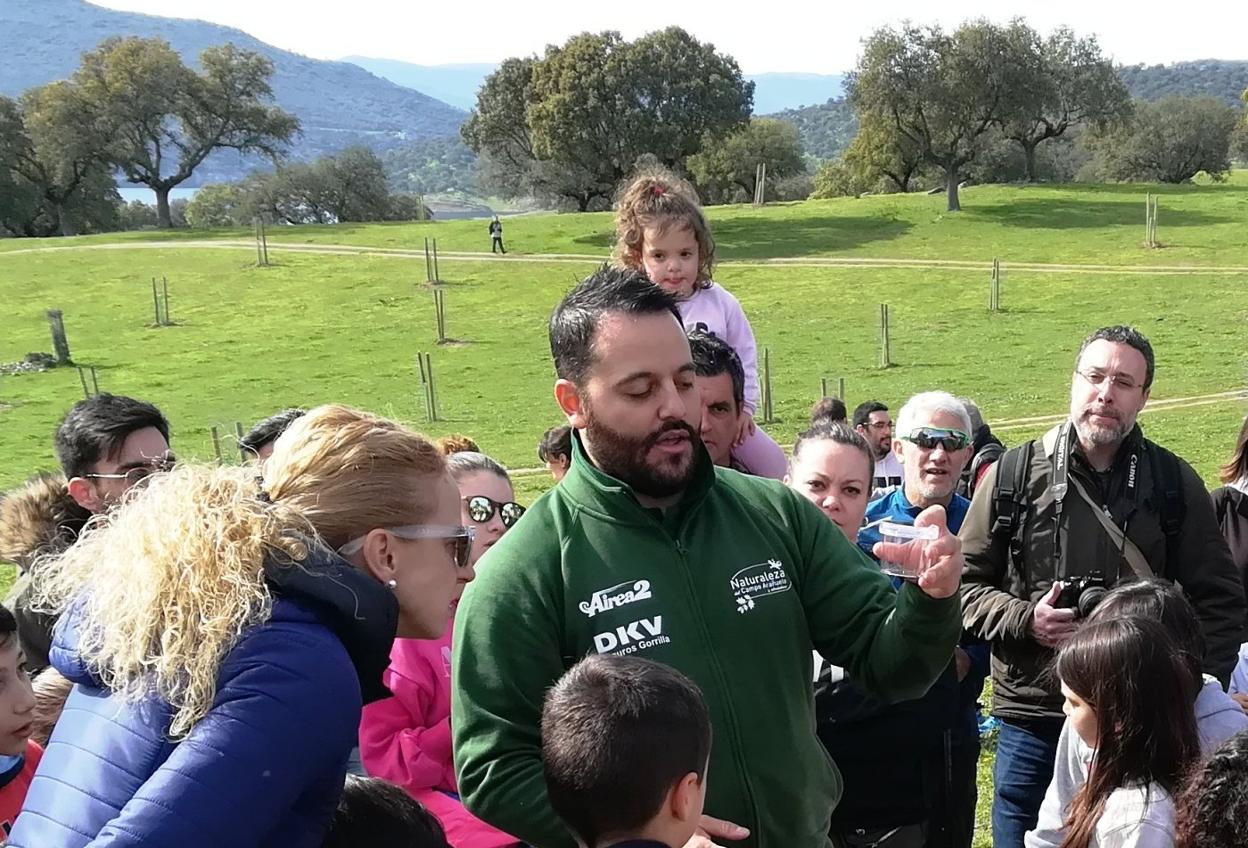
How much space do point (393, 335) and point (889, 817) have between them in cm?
3116

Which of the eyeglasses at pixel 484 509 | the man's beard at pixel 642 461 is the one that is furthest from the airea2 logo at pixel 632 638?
the eyeglasses at pixel 484 509

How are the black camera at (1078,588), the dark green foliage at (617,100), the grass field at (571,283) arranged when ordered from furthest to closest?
the dark green foliage at (617,100) < the grass field at (571,283) < the black camera at (1078,588)

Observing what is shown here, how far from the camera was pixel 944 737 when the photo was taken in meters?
4.29

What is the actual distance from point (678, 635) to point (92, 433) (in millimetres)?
3332

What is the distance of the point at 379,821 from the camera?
8.95 feet

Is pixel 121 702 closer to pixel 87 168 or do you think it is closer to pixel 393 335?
pixel 393 335

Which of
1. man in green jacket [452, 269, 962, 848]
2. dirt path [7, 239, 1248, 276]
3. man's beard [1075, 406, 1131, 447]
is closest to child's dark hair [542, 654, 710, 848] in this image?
man in green jacket [452, 269, 962, 848]

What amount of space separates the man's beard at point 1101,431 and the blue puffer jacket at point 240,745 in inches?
122

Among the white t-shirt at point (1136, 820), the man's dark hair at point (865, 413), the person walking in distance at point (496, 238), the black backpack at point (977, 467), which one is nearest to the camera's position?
the white t-shirt at point (1136, 820)

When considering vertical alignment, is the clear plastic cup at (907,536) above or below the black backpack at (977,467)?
above

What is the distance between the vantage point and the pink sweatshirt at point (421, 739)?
3768 millimetres

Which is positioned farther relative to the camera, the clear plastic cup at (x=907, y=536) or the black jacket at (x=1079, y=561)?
the black jacket at (x=1079, y=561)

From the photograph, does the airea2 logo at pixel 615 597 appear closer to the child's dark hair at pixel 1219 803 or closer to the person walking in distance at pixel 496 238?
the child's dark hair at pixel 1219 803

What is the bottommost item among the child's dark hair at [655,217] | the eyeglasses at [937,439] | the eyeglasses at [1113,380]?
the eyeglasses at [937,439]
